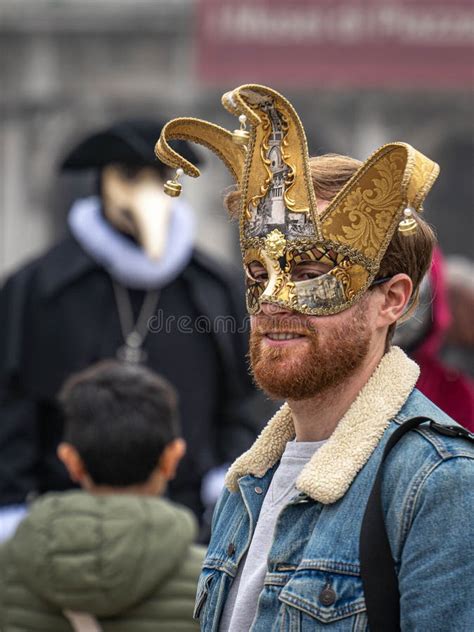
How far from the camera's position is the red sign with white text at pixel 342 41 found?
42.2 feet

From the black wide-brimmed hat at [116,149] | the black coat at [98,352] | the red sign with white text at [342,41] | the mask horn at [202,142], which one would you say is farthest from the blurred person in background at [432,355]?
the red sign with white text at [342,41]

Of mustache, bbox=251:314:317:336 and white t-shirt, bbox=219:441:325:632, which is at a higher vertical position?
mustache, bbox=251:314:317:336

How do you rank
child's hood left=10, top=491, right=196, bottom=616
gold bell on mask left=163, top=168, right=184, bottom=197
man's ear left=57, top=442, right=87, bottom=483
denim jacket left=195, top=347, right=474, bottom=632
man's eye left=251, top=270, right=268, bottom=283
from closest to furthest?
denim jacket left=195, top=347, right=474, bottom=632
man's eye left=251, top=270, right=268, bottom=283
gold bell on mask left=163, top=168, right=184, bottom=197
child's hood left=10, top=491, right=196, bottom=616
man's ear left=57, top=442, right=87, bottom=483

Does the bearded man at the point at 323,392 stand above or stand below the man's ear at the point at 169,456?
above

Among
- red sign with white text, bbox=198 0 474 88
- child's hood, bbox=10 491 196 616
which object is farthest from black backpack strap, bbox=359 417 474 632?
red sign with white text, bbox=198 0 474 88

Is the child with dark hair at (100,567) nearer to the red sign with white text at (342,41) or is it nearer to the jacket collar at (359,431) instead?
the jacket collar at (359,431)

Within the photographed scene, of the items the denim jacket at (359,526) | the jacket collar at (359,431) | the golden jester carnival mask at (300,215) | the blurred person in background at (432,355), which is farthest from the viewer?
the blurred person in background at (432,355)

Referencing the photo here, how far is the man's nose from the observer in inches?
83.3

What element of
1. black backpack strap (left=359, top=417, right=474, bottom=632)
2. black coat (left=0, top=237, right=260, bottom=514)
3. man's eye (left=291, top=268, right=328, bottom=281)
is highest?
man's eye (left=291, top=268, right=328, bottom=281)

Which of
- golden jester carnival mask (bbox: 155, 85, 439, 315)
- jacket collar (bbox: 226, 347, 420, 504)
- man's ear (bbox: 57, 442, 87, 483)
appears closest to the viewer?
jacket collar (bbox: 226, 347, 420, 504)

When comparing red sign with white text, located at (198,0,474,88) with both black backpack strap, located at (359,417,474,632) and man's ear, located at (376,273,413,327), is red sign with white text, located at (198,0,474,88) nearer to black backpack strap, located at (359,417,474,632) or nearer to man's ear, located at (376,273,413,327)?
man's ear, located at (376,273,413,327)

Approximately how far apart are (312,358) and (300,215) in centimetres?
23

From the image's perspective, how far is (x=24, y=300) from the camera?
4660mm

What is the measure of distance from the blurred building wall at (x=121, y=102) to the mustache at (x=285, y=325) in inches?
422
